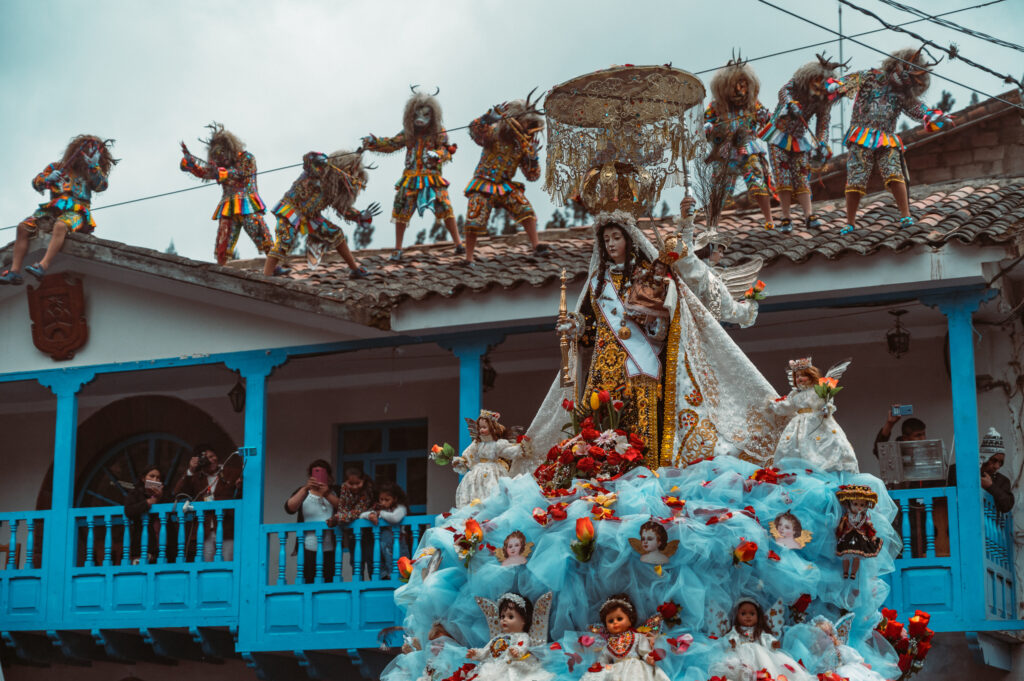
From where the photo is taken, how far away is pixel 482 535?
10.6 metres

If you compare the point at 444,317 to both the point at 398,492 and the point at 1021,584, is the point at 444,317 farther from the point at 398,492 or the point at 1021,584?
the point at 1021,584

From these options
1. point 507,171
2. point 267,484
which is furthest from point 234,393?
point 507,171

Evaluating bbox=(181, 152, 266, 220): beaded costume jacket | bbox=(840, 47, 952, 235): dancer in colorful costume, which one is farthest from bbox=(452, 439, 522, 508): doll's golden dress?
bbox=(181, 152, 266, 220): beaded costume jacket

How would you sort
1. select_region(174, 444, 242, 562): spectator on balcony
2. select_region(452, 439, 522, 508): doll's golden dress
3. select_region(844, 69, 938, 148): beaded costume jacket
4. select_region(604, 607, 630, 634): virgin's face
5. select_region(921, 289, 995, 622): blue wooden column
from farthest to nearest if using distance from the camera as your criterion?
select_region(844, 69, 938, 148): beaded costume jacket → select_region(174, 444, 242, 562): spectator on balcony → select_region(921, 289, 995, 622): blue wooden column → select_region(452, 439, 522, 508): doll's golden dress → select_region(604, 607, 630, 634): virgin's face

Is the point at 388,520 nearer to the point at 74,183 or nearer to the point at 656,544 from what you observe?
the point at 656,544

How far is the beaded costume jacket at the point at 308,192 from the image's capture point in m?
17.0

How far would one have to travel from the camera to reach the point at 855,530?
10109 mm

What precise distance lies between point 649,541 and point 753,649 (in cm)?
92

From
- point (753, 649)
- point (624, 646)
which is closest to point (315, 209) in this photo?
point (624, 646)

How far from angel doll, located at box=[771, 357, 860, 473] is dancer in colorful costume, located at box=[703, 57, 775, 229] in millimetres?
5604

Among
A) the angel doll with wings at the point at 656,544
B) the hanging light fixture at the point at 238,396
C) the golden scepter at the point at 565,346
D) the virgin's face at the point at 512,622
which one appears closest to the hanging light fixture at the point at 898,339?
the golden scepter at the point at 565,346

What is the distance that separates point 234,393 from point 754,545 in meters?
8.53

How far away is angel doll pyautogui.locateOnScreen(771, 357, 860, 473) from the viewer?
415 inches

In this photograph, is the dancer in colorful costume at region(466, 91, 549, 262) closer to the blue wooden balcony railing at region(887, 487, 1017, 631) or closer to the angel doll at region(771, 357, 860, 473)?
the blue wooden balcony railing at region(887, 487, 1017, 631)
